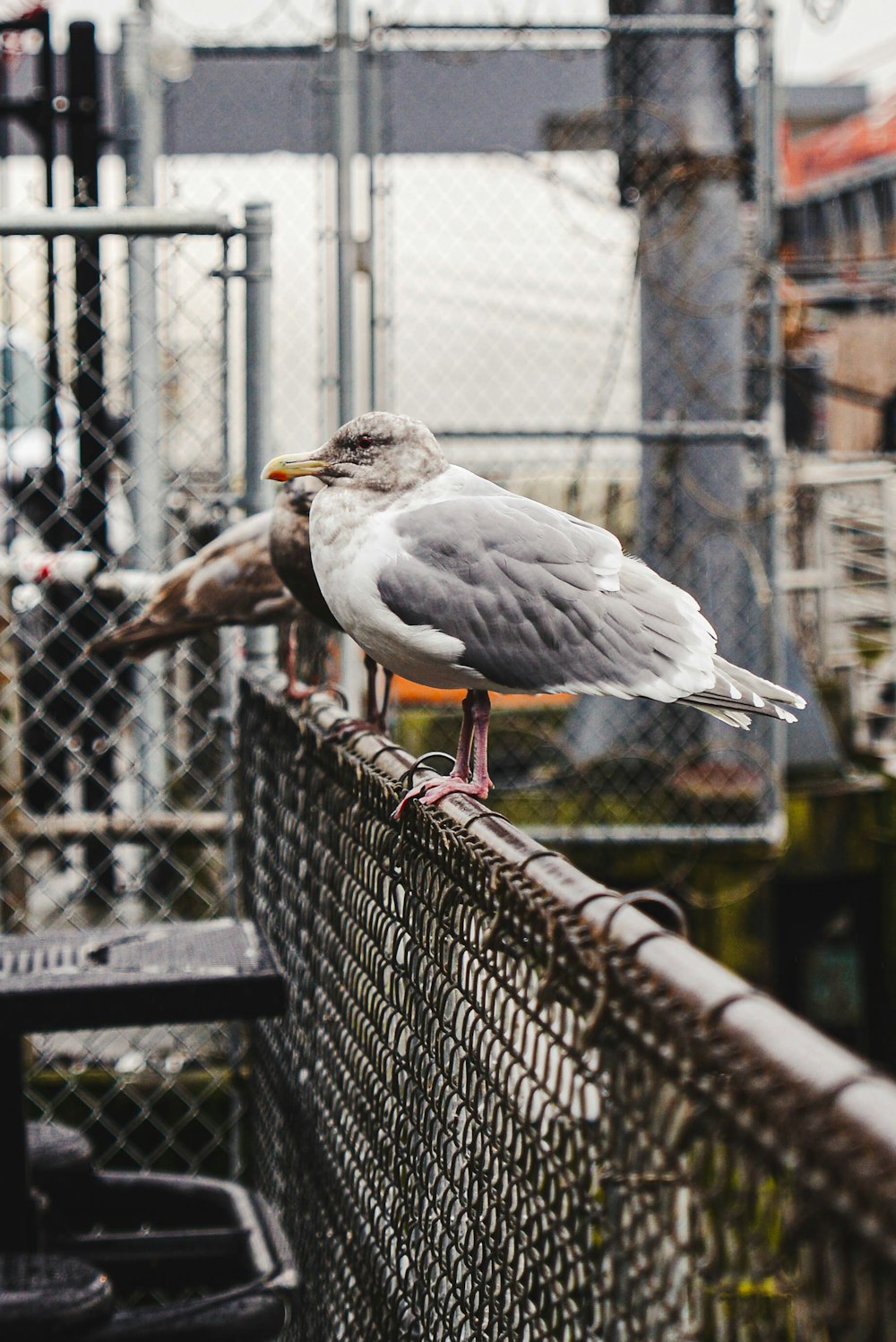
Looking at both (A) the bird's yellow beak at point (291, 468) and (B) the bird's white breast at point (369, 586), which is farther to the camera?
(A) the bird's yellow beak at point (291, 468)

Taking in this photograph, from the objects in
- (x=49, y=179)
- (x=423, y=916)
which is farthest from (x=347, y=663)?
(x=423, y=916)

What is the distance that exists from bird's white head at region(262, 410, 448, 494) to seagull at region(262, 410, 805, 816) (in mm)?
127

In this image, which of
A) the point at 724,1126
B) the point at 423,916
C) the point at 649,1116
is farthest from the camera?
the point at 423,916

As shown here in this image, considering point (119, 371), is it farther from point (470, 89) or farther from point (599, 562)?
point (599, 562)

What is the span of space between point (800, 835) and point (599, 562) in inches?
191

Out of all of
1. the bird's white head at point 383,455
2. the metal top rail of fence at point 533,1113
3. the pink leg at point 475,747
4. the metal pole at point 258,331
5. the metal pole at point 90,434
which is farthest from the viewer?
the metal pole at point 90,434

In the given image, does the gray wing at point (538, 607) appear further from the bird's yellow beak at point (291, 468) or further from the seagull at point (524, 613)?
the bird's yellow beak at point (291, 468)

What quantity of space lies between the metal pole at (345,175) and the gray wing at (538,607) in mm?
2987

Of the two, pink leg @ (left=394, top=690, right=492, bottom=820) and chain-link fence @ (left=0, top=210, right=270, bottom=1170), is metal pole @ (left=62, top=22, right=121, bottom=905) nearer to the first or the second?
chain-link fence @ (left=0, top=210, right=270, bottom=1170)

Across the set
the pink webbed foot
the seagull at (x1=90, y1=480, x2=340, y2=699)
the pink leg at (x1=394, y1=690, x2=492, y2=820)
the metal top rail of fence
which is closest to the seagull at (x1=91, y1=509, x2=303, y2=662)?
the seagull at (x1=90, y1=480, x2=340, y2=699)

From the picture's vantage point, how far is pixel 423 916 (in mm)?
1680

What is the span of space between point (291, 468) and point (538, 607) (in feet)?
1.83

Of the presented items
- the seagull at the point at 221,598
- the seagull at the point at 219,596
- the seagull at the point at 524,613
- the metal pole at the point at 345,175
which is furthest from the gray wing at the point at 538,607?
the metal pole at the point at 345,175

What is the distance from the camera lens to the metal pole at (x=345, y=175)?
199 inches
